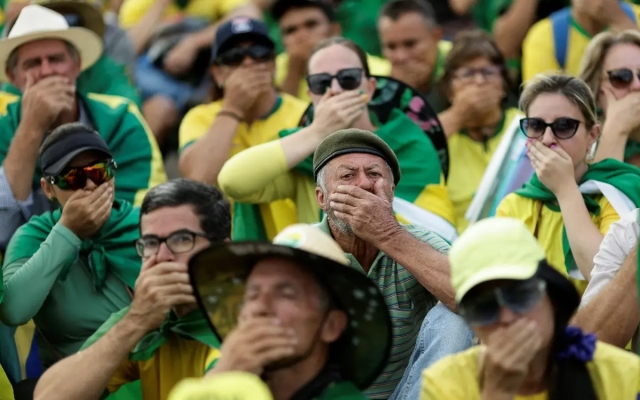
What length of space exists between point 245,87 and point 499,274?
3391mm

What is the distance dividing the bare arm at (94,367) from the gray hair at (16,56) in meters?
2.33

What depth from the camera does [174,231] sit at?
15.2 ft

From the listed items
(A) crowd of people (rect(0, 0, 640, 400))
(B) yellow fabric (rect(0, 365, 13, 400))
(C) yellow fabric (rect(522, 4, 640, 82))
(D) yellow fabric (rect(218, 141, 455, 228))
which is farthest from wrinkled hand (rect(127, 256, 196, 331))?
(C) yellow fabric (rect(522, 4, 640, 82))

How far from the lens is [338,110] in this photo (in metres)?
5.57

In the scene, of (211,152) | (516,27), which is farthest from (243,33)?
(516,27)

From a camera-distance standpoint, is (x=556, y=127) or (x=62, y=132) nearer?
(x=556, y=127)

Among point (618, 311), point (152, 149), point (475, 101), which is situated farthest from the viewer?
point (475, 101)

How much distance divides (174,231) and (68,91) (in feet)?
6.05

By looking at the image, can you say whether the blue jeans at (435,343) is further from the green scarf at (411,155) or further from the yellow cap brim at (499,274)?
the green scarf at (411,155)

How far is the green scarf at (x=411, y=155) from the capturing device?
5.75 meters

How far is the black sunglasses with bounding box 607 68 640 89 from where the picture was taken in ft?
18.4

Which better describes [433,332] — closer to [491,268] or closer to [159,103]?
[491,268]

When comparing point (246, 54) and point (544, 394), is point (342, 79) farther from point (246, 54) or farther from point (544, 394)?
point (544, 394)

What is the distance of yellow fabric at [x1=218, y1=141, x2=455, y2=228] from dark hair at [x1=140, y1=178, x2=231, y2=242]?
0.69 m
